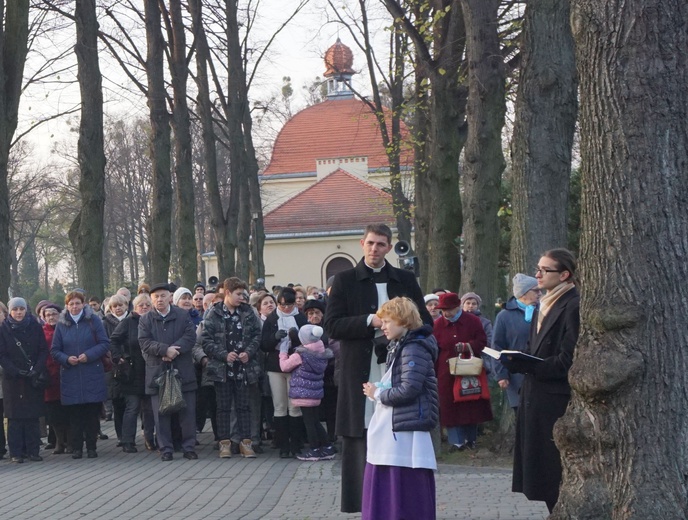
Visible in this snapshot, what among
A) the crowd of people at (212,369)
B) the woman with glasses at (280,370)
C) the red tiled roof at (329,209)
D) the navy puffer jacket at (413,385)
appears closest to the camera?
the navy puffer jacket at (413,385)

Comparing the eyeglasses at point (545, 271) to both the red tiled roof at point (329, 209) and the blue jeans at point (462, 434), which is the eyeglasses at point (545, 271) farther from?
the red tiled roof at point (329, 209)

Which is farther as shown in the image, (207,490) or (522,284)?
(522,284)

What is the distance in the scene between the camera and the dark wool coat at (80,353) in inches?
542

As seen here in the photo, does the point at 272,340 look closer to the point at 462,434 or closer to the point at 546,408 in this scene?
the point at 462,434

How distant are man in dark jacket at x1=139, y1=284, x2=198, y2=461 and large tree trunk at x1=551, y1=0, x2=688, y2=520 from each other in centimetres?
804

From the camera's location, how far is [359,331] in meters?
7.85

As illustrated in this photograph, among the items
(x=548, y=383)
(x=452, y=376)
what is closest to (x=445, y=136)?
(x=452, y=376)

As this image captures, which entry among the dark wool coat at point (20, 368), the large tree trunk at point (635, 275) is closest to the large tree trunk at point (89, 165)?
the dark wool coat at point (20, 368)

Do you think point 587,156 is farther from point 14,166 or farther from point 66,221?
point 66,221

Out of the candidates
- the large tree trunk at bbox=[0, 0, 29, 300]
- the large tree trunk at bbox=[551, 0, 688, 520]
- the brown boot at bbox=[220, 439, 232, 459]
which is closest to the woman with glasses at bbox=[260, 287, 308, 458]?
the brown boot at bbox=[220, 439, 232, 459]

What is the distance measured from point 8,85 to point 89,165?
179 cm

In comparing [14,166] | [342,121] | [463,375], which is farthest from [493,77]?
[342,121]

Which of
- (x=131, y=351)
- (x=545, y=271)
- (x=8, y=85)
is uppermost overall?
(x=8, y=85)

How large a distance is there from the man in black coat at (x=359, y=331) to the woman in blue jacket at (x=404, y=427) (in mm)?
424
